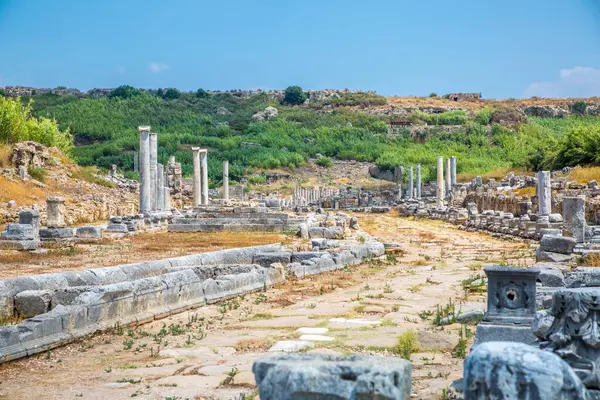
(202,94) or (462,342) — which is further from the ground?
(202,94)

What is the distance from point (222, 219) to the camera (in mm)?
30422

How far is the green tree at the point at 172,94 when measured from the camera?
132500 millimetres

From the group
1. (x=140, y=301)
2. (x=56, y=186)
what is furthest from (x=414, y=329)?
(x=56, y=186)

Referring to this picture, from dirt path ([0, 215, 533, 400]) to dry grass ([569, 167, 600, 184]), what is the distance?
25.5 metres

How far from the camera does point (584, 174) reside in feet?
126

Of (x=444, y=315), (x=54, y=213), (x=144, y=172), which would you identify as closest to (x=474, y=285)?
(x=444, y=315)

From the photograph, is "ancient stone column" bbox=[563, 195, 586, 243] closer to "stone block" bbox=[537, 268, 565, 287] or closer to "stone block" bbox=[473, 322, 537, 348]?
"stone block" bbox=[537, 268, 565, 287]

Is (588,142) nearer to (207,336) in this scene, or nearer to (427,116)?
(207,336)

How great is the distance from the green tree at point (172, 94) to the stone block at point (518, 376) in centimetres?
13094

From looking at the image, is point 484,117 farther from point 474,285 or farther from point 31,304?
point 31,304

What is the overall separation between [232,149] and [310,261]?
7309 cm

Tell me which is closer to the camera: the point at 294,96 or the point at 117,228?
the point at 117,228

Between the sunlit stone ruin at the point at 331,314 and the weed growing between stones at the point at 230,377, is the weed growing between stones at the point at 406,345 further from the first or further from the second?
the weed growing between stones at the point at 230,377

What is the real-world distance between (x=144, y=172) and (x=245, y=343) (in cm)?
2396
